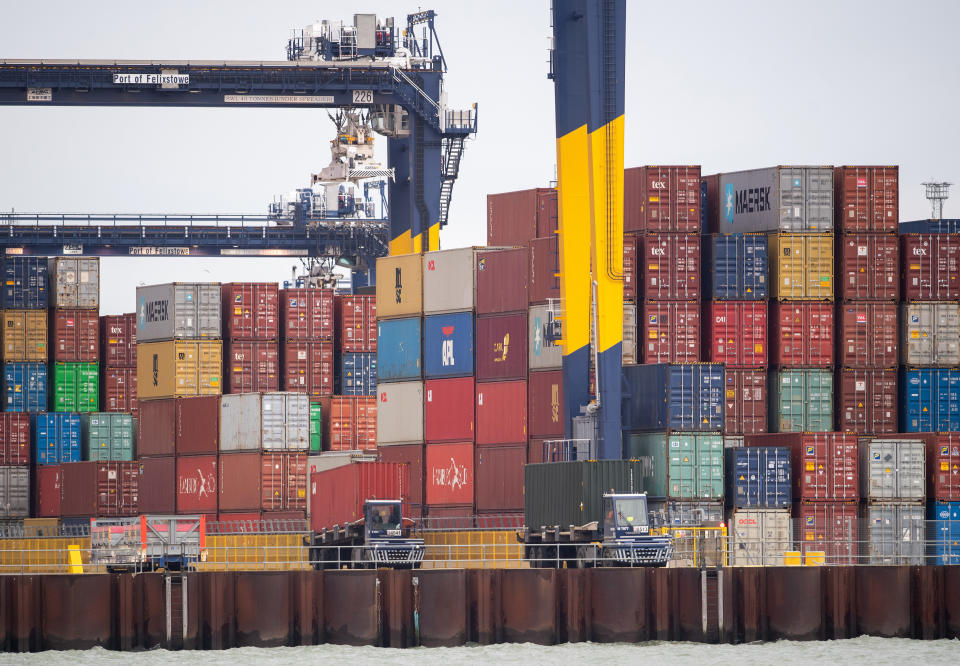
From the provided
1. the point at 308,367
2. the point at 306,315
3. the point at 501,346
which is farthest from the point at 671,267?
the point at 308,367

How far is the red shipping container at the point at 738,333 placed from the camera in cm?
6009

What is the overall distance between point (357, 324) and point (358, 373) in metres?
2.16

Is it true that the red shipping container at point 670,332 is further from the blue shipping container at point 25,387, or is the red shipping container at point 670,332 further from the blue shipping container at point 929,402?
the blue shipping container at point 25,387

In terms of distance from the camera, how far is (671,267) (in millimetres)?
60188

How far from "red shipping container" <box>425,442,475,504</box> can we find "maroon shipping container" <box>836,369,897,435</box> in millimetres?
12872

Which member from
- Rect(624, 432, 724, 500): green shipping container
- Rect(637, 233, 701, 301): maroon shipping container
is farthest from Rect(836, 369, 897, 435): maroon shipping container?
Rect(624, 432, 724, 500): green shipping container

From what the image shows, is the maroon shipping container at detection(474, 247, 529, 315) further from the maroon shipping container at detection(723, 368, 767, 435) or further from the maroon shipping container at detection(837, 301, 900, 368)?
the maroon shipping container at detection(837, 301, 900, 368)

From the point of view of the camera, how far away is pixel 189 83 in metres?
74.6

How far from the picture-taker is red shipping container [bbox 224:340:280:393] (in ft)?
246

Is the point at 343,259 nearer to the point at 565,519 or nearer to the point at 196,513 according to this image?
the point at 196,513

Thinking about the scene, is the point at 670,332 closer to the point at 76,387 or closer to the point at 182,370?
the point at 182,370

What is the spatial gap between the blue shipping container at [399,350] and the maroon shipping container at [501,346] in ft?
10.2

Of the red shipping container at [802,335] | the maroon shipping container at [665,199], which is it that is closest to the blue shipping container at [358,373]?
the maroon shipping container at [665,199]

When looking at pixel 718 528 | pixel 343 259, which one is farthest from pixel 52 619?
pixel 343 259
